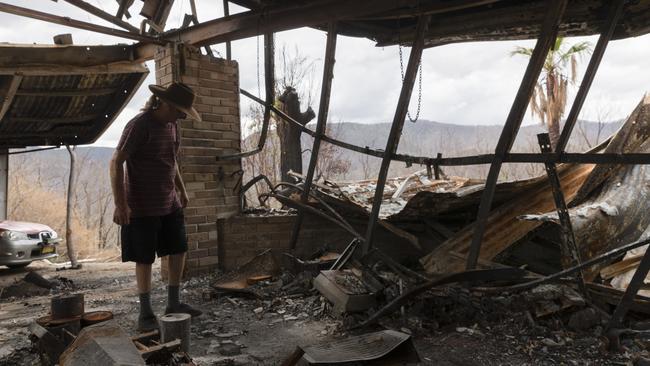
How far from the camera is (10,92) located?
662 centimetres

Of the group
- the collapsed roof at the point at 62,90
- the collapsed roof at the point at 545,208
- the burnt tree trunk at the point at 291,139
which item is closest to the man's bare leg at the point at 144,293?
the collapsed roof at the point at 545,208

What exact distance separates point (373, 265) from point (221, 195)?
216 centimetres

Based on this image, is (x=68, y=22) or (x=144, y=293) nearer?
(x=144, y=293)

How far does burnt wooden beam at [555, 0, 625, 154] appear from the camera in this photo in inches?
131

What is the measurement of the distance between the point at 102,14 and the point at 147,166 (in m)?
2.64

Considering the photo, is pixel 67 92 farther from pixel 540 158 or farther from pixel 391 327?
pixel 540 158

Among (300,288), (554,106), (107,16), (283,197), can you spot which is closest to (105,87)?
(107,16)

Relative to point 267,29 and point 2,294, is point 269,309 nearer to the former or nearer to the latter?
point 267,29

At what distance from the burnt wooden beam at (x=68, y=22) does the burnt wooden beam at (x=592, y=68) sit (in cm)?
463

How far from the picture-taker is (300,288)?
4809mm

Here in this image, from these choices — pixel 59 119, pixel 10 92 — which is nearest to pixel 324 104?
pixel 10 92

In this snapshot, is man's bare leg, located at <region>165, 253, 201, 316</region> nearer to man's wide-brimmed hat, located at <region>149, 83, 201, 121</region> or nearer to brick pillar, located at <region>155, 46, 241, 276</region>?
man's wide-brimmed hat, located at <region>149, 83, 201, 121</region>

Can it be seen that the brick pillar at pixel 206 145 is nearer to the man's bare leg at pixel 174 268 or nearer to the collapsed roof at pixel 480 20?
the collapsed roof at pixel 480 20

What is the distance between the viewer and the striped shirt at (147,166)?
12.0 feet
